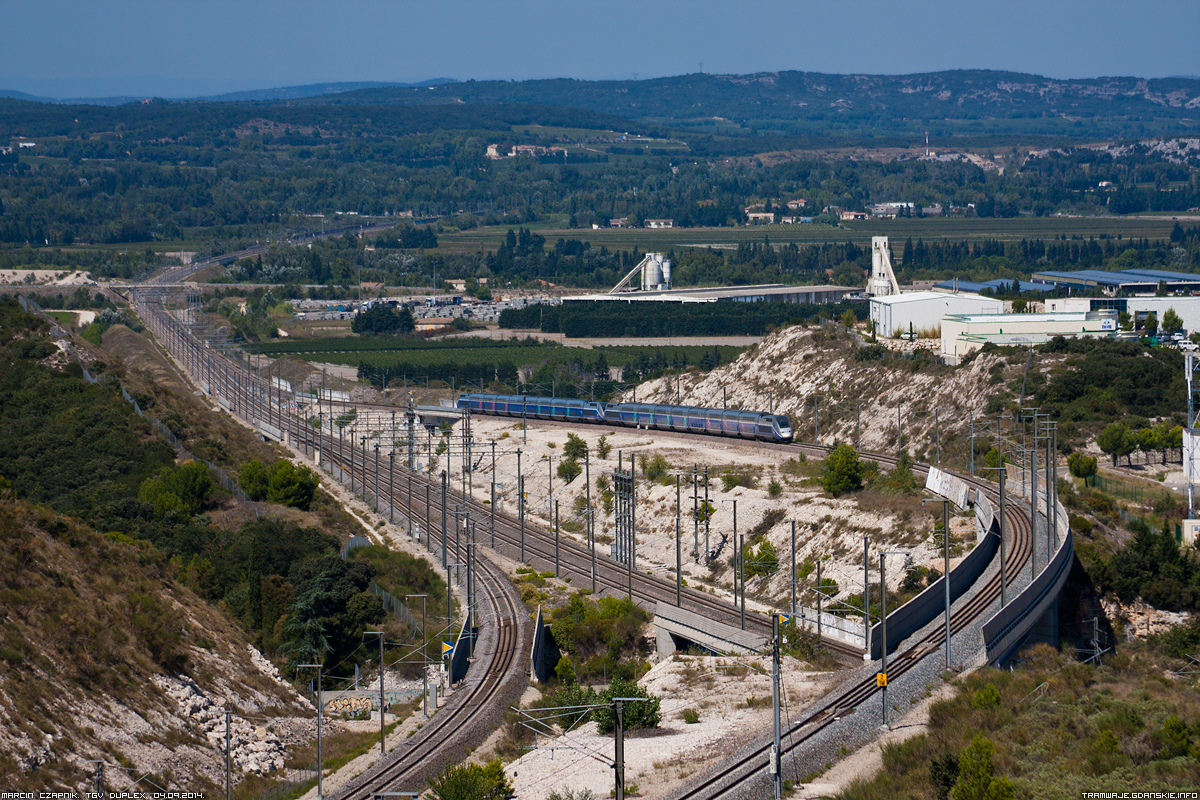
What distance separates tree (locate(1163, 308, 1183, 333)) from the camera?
392 feet

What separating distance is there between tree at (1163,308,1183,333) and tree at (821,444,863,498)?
178 feet

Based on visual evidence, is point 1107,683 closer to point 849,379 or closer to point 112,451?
point 112,451

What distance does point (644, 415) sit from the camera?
103000mm

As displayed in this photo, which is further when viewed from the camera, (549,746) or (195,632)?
(195,632)

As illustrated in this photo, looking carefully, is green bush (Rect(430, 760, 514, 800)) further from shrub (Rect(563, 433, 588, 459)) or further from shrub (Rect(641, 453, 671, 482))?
shrub (Rect(563, 433, 588, 459))

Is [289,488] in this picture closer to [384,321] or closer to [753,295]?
[384,321]

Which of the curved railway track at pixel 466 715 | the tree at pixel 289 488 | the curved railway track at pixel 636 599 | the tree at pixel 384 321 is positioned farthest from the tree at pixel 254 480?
the tree at pixel 384 321

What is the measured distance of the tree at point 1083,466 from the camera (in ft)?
250

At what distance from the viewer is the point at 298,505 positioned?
82.0m

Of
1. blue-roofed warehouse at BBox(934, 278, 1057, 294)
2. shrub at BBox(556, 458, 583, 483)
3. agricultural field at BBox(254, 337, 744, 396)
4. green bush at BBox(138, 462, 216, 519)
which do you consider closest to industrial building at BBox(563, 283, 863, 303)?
blue-roofed warehouse at BBox(934, 278, 1057, 294)

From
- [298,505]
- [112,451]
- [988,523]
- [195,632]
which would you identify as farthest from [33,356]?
[988,523]

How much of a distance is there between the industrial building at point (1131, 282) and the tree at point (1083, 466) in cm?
7027

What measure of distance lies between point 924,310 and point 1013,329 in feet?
44.3

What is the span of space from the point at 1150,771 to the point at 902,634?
57.9 feet
